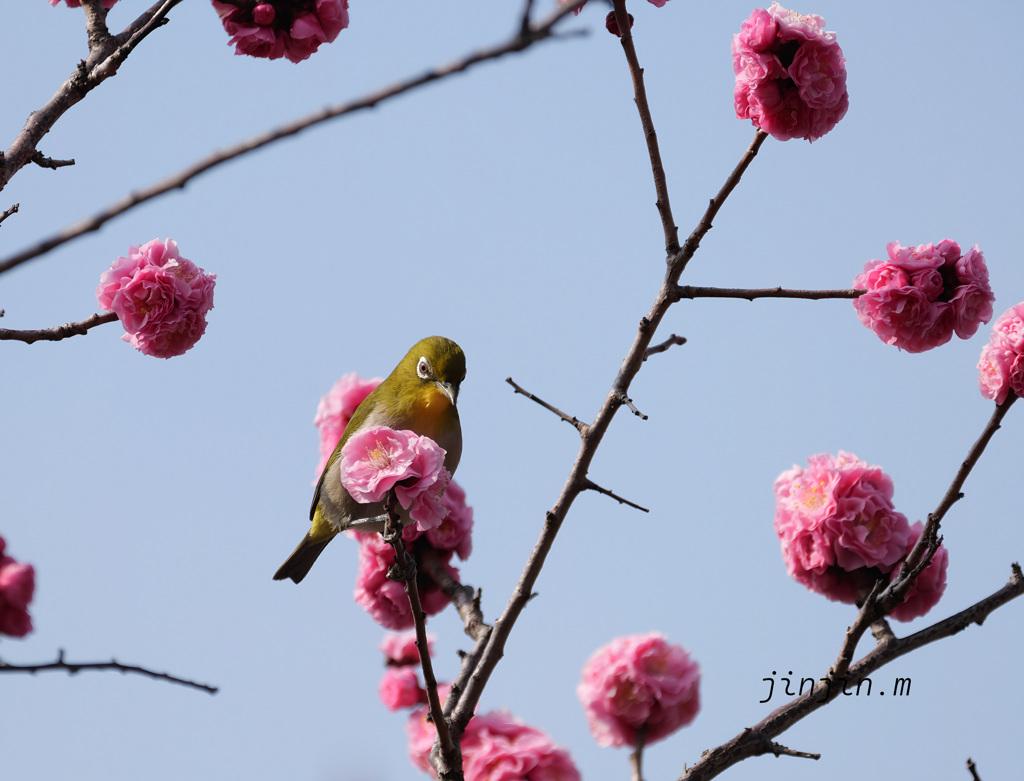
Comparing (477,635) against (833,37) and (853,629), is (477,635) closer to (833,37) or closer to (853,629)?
(853,629)

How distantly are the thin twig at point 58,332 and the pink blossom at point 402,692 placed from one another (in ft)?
7.42

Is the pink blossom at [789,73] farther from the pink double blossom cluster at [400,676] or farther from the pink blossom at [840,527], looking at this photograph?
the pink double blossom cluster at [400,676]

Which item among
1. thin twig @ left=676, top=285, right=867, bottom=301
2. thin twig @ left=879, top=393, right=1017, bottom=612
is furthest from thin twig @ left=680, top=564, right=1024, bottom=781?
thin twig @ left=676, top=285, right=867, bottom=301

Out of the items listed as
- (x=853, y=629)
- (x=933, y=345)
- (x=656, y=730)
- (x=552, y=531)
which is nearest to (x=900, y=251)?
(x=933, y=345)

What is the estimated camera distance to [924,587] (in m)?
3.84

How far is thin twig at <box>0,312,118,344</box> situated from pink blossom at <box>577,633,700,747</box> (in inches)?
90.3

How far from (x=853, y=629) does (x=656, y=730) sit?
0.85 metres

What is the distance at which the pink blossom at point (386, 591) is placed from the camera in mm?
4578

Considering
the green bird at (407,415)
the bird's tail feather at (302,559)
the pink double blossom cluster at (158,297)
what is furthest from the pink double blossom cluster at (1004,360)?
the bird's tail feather at (302,559)

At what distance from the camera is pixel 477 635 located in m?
4.01

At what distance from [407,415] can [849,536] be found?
235 centimetres

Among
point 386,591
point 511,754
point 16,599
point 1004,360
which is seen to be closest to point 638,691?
point 511,754

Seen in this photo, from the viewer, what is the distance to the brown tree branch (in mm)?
2867

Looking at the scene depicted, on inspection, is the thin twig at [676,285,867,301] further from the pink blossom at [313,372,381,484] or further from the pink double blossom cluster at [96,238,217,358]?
the pink blossom at [313,372,381,484]
